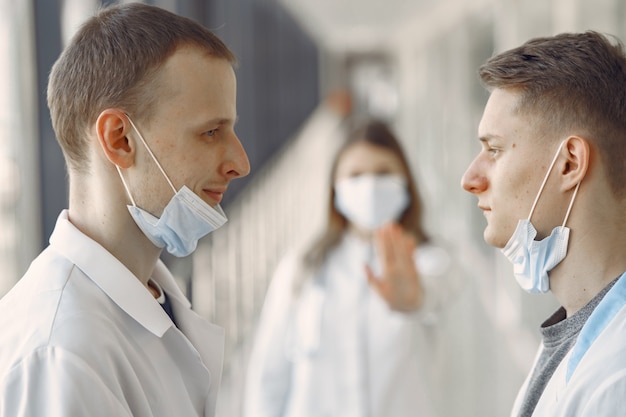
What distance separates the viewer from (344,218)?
A: 315cm

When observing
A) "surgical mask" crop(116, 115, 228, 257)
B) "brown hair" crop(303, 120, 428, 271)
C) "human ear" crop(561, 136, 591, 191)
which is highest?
"human ear" crop(561, 136, 591, 191)

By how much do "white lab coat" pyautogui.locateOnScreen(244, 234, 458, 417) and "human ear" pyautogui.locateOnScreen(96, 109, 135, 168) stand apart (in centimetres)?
146

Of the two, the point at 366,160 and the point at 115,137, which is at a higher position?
the point at 115,137

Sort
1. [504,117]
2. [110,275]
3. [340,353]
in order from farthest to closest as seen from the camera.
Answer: [340,353] < [504,117] < [110,275]

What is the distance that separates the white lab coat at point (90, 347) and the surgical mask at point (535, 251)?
66 cm

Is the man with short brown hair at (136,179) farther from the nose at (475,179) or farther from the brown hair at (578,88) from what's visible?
the brown hair at (578,88)

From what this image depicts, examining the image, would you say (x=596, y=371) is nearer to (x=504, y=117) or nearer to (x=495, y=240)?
(x=495, y=240)

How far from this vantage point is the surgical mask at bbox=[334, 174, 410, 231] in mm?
3035

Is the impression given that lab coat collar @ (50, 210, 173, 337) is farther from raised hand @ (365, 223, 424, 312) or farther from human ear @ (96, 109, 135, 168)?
raised hand @ (365, 223, 424, 312)

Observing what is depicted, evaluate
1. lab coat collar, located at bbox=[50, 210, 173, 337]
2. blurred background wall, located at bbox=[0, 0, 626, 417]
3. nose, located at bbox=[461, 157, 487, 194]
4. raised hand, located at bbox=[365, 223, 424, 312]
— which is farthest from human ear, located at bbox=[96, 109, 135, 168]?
raised hand, located at bbox=[365, 223, 424, 312]

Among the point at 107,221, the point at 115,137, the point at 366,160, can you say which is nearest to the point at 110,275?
the point at 107,221

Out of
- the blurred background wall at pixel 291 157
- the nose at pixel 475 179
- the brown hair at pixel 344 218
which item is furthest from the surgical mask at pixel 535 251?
the brown hair at pixel 344 218

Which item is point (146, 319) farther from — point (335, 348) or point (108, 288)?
point (335, 348)

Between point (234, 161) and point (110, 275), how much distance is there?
1.07 feet
